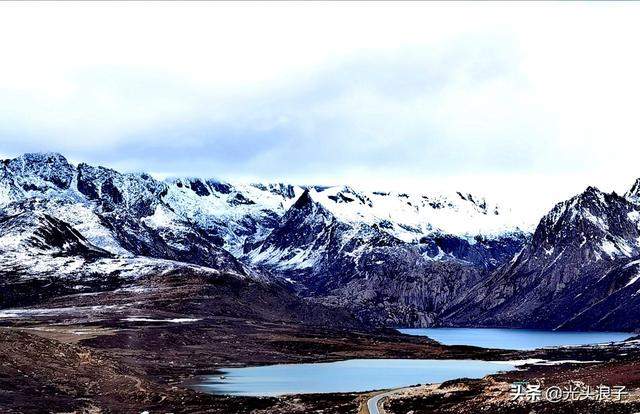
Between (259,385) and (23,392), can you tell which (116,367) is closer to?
(259,385)

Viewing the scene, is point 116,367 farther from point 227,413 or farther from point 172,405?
point 227,413

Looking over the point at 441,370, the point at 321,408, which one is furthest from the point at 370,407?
the point at 441,370

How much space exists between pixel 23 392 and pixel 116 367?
3795 cm

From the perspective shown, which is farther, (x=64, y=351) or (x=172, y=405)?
(x=64, y=351)

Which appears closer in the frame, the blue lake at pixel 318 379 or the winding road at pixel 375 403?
the winding road at pixel 375 403

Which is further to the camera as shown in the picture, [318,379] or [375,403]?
[318,379]

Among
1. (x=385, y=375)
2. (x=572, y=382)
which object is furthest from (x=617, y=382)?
(x=385, y=375)

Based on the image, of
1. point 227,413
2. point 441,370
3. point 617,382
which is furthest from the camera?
point 441,370

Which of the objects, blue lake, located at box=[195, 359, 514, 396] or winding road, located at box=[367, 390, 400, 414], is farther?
blue lake, located at box=[195, 359, 514, 396]

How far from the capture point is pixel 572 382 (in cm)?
9819

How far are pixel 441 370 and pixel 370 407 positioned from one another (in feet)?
316

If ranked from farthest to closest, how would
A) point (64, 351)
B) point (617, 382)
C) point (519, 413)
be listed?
point (64, 351) < point (617, 382) < point (519, 413)

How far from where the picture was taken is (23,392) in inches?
4592

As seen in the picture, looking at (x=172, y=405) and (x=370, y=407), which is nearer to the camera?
(x=370, y=407)
